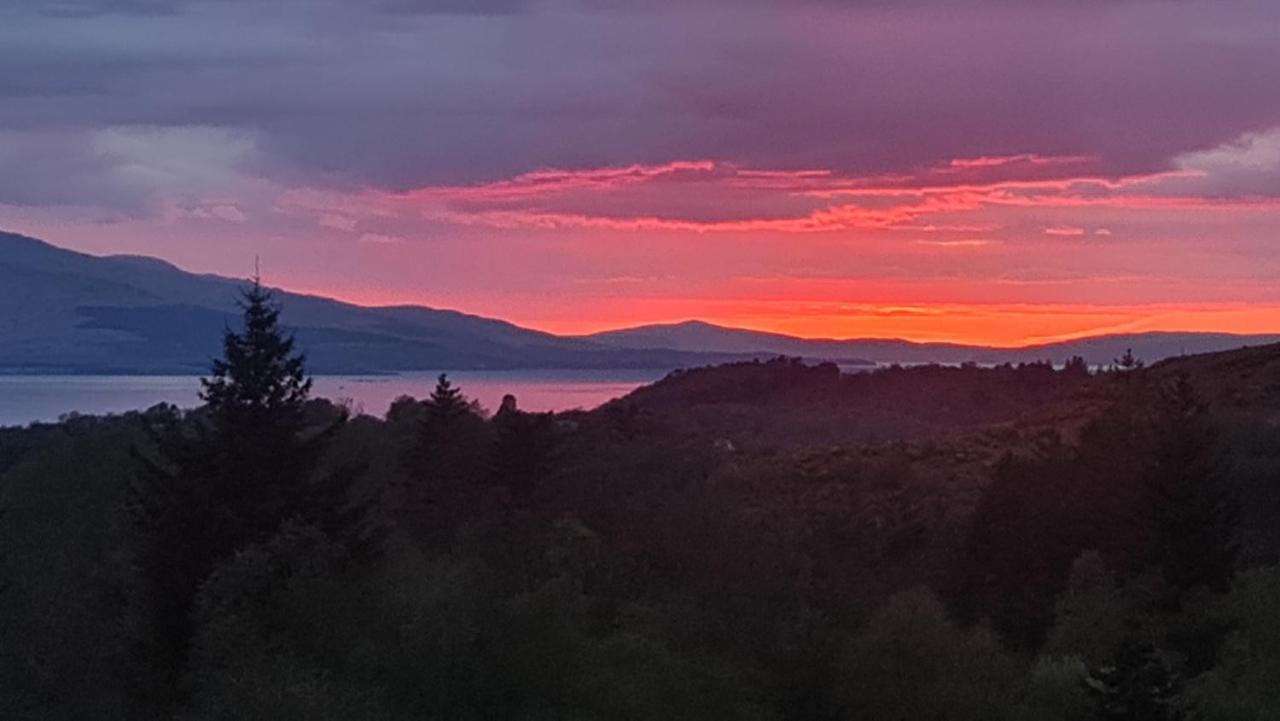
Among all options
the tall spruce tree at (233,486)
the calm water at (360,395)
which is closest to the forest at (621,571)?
the tall spruce tree at (233,486)

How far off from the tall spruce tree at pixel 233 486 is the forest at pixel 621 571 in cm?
6

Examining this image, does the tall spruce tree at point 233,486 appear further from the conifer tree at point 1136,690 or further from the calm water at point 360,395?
the calm water at point 360,395

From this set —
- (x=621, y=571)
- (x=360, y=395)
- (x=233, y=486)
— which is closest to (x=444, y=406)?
(x=233, y=486)

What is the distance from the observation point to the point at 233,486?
33.6m

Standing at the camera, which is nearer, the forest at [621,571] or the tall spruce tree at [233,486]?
the forest at [621,571]

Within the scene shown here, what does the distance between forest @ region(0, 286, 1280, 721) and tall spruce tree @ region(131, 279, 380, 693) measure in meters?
0.06

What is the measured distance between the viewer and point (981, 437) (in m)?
62.2

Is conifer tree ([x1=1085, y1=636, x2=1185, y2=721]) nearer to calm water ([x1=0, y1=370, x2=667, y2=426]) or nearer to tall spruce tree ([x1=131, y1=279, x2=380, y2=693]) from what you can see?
tall spruce tree ([x1=131, y1=279, x2=380, y2=693])

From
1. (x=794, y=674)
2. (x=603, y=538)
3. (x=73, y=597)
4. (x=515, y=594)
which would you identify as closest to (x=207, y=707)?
(x=515, y=594)

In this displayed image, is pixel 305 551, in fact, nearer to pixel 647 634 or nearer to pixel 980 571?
pixel 647 634

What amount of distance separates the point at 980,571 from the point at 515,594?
15921mm

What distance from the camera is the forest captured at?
79.6 ft

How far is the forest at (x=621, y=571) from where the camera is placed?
24266 millimetres

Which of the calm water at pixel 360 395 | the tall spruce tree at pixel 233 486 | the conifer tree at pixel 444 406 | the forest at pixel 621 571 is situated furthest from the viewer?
the calm water at pixel 360 395
